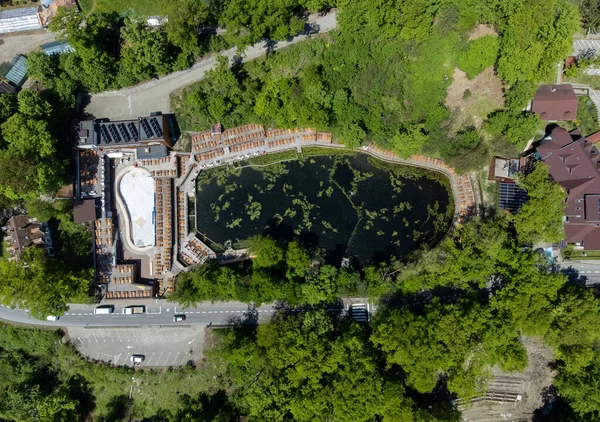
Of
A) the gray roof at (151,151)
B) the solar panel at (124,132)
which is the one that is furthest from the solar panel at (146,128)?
the solar panel at (124,132)

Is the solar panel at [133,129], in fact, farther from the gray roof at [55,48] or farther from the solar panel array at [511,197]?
the solar panel array at [511,197]

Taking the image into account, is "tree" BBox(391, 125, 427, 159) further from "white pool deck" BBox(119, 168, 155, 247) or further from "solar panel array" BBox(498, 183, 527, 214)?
"white pool deck" BBox(119, 168, 155, 247)

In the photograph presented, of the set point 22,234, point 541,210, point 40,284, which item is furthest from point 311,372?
point 22,234

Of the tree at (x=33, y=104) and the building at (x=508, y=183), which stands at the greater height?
the tree at (x=33, y=104)

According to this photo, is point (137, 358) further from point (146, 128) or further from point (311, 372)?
point (146, 128)

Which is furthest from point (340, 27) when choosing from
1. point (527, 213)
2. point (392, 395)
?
point (392, 395)
